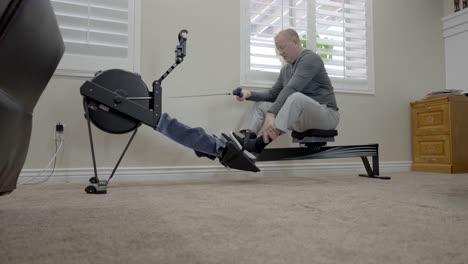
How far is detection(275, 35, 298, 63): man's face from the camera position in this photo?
2458 mm

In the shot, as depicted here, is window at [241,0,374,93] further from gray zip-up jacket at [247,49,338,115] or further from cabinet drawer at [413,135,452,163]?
cabinet drawer at [413,135,452,163]

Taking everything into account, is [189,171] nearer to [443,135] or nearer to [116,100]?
[116,100]

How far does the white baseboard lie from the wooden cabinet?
221mm

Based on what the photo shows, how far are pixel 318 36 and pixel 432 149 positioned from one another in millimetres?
1469

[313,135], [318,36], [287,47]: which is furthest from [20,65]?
[318,36]

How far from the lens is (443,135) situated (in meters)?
3.06

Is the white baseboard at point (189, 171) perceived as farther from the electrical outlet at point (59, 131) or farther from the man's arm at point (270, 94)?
the man's arm at point (270, 94)

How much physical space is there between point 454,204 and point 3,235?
153cm

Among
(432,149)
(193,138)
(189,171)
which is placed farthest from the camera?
(432,149)

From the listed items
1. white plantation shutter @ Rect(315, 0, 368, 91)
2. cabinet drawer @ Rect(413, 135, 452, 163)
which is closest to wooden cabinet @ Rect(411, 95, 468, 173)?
cabinet drawer @ Rect(413, 135, 452, 163)

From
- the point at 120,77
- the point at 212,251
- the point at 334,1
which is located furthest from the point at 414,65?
the point at 212,251

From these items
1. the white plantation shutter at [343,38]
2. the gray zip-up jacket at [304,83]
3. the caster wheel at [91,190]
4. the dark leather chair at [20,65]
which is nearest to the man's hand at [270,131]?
the gray zip-up jacket at [304,83]

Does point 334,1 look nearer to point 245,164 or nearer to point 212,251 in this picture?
point 245,164

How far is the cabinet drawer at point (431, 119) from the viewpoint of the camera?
120 inches
